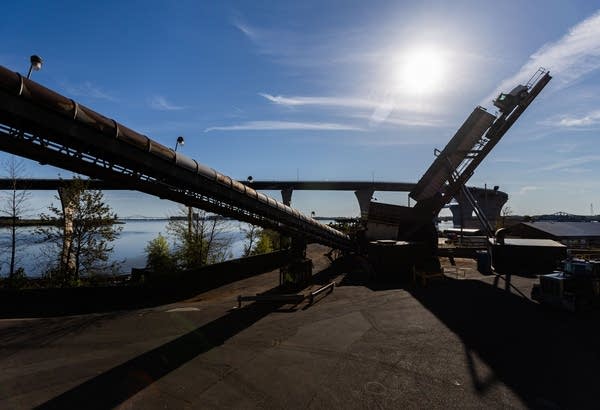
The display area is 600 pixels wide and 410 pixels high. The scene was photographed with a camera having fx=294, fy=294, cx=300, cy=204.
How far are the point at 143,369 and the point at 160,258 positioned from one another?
71.8 ft

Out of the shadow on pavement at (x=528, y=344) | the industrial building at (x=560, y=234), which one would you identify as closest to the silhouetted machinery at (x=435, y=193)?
the shadow on pavement at (x=528, y=344)

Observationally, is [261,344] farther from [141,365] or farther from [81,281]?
[81,281]

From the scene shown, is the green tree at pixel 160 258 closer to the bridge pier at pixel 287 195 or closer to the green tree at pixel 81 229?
the green tree at pixel 81 229

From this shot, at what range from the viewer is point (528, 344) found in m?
10.6

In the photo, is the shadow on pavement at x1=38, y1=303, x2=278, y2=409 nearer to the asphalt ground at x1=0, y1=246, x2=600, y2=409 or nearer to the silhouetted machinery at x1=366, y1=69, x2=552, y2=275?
the asphalt ground at x1=0, y1=246, x2=600, y2=409

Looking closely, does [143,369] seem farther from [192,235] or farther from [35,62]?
[192,235]

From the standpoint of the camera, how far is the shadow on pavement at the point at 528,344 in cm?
780

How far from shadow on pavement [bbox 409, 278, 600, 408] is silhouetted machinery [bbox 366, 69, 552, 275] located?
632cm

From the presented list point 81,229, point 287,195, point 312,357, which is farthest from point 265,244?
point 287,195

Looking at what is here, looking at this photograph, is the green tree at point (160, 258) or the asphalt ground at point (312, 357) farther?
the green tree at point (160, 258)

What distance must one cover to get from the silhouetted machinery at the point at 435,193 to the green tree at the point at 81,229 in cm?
2316

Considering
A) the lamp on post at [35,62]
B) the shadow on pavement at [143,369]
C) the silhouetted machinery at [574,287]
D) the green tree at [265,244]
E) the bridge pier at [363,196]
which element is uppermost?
the bridge pier at [363,196]

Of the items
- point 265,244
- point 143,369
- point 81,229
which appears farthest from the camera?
point 265,244

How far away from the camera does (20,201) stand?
25.1 meters
